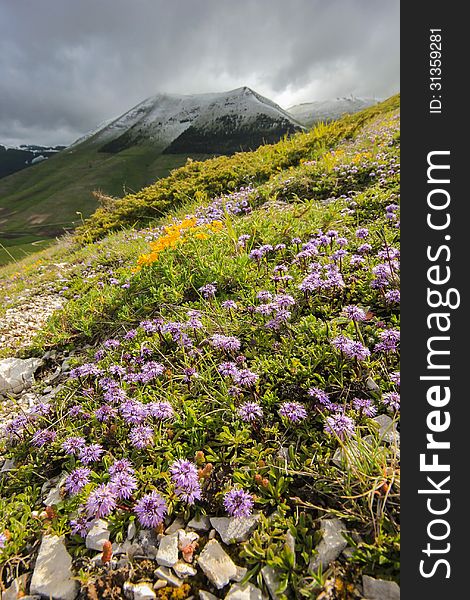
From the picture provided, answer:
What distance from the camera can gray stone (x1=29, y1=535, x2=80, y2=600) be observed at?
210cm

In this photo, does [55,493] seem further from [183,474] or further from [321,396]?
[321,396]

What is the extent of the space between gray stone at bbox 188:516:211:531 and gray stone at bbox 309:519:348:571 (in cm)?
72

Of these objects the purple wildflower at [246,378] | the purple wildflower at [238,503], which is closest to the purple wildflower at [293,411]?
the purple wildflower at [246,378]

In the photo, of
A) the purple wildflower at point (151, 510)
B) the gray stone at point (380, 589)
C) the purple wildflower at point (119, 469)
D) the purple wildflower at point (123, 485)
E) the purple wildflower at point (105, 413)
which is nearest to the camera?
the gray stone at point (380, 589)

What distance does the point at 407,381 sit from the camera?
2.14 metres

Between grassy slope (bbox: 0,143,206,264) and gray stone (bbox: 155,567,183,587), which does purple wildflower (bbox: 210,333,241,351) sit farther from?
grassy slope (bbox: 0,143,206,264)

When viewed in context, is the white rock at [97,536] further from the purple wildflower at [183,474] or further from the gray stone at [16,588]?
the purple wildflower at [183,474]

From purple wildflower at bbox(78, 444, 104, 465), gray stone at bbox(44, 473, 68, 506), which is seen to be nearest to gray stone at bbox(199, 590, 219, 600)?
purple wildflower at bbox(78, 444, 104, 465)

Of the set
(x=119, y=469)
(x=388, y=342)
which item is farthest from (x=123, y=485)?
(x=388, y=342)

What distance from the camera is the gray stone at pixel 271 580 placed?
1.90 m

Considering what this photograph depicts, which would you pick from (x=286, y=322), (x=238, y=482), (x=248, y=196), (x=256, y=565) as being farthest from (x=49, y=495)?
(x=248, y=196)

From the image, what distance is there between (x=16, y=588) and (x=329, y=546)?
2.02 metres

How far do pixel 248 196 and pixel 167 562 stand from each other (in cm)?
842

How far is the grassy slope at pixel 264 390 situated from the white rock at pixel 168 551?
0.76ft
